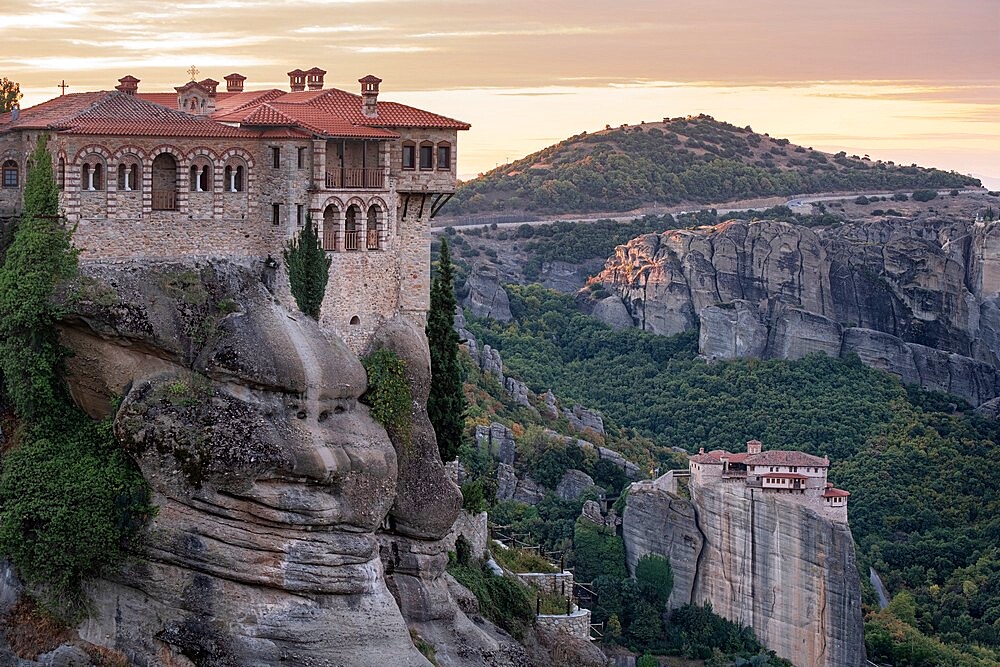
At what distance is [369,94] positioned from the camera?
2028 inches

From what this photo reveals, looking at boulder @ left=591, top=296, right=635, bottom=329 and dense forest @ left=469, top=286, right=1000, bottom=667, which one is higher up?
boulder @ left=591, top=296, right=635, bottom=329

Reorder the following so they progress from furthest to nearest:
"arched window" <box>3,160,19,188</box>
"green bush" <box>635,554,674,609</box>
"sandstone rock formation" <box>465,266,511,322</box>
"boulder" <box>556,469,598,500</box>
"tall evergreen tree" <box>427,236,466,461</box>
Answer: "sandstone rock formation" <box>465,266,511,322</box> → "boulder" <box>556,469,598,500</box> → "green bush" <box>635,554,674,609</box> → "tall evergreen tree" <box>427,236,466,461</box> → "arched window" <box>3,160,19,188</box>

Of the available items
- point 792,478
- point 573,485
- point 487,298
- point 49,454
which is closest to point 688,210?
point 487,298

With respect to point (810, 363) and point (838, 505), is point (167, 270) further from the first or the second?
point (810, 363)

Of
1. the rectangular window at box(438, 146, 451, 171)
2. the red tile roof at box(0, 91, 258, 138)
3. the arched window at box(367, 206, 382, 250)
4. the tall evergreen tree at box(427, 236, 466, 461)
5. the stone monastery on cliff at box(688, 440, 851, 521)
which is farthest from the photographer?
the stone monastery on cliff at box(688, 440, 851, 521)

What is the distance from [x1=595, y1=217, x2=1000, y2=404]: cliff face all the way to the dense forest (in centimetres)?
214

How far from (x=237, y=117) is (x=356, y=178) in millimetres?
3316

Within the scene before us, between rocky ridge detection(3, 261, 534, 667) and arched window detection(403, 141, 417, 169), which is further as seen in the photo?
arched window detection(403, 141, 417, 169)

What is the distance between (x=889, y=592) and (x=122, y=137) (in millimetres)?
54205

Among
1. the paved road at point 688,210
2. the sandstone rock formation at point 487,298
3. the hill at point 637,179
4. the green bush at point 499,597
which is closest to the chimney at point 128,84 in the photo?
the green bush at point 499,597

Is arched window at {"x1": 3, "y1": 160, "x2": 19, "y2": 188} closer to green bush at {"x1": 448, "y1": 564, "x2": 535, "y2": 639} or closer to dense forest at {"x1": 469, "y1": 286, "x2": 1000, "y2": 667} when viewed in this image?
green bush at {"x1": 448, "y1": 564, "x2": 535, "y2": 639}

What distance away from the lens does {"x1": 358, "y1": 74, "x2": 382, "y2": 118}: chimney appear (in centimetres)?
→ 5131

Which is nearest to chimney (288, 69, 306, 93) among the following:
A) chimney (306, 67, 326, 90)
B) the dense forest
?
chimney (306, 67, 326, 90)

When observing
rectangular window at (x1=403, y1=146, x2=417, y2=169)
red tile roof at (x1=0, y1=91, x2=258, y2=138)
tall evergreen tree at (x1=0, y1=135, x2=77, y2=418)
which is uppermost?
red tile roof at (x1=0, y1=91, x2=258, y2=138)
